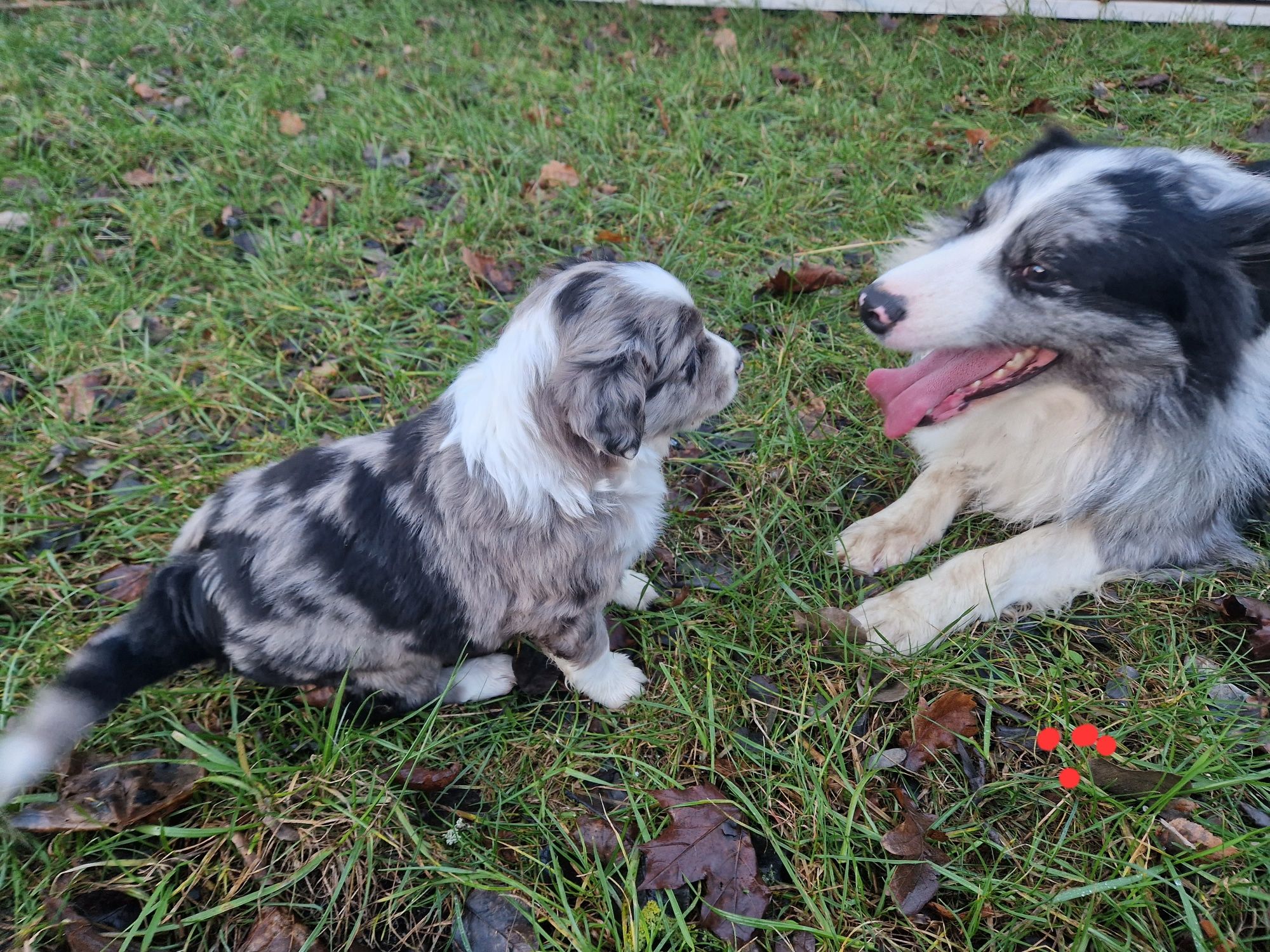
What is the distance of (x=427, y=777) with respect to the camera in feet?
7.75

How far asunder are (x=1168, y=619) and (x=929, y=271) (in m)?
1.58

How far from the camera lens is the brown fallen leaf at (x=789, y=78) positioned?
5.64 m

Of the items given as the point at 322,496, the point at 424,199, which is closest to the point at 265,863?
the point at 322,496

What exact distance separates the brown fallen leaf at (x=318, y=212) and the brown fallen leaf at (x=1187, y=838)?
4.94m

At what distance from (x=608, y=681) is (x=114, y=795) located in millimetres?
1570

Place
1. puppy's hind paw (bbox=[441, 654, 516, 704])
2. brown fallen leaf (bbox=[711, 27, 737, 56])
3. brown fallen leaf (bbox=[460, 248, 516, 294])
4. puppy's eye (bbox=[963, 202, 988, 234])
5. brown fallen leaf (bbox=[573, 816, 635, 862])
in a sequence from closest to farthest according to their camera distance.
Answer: brown fallen leaf (bbox=[573, 816, 635, 862]) < puppy's hind paw (bbox=[441, 654, 516, 704]) < puppy's eye (bbox=[963, 202, 988, 234]) < brown fallen leaf (bbox=[460, 248, 516, 294]) < brown fallen leaf (bbox=[711, 27, 737, 56])

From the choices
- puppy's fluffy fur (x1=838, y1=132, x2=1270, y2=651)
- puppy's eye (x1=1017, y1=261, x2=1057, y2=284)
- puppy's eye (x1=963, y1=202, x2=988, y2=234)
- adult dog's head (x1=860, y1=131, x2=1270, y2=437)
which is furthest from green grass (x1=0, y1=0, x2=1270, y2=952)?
puppy's eye (x1=1017, y1=261, x2=1057, y2=284)

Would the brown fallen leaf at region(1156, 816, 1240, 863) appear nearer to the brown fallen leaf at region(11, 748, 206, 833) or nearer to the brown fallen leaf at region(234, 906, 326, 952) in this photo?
the brown fallen leaf at region(234, 906, 326, 952)

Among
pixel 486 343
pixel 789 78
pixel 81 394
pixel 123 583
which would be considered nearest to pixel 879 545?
pixel 486 343

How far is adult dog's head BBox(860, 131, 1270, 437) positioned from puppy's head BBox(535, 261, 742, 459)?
68cm

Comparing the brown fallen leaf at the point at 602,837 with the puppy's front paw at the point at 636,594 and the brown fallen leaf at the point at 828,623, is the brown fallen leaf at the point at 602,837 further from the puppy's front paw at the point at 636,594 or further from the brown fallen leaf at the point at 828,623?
the brown fallen leaf at the point at 828,623

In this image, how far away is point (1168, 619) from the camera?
2660 millimetres

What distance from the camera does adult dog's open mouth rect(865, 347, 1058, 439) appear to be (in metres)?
2.57

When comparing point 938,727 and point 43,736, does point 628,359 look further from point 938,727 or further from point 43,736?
point 43,736
